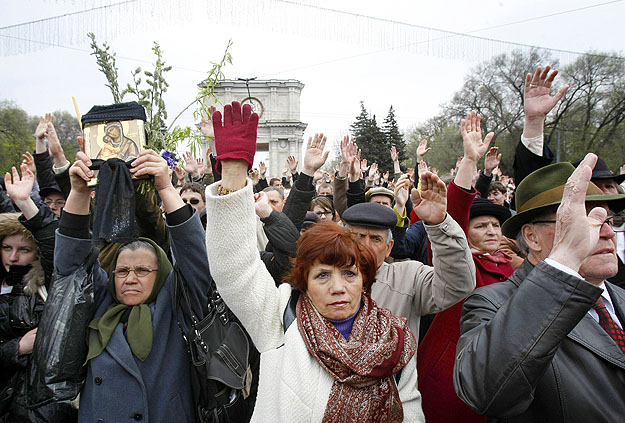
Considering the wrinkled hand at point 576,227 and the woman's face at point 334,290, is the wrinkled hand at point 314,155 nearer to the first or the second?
the woman's face at point 334,290

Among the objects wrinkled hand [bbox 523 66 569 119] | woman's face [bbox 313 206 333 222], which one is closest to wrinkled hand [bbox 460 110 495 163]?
wrinkled hand [bbox 523 66 569 119]

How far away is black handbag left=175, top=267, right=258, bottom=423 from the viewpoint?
8.04ft

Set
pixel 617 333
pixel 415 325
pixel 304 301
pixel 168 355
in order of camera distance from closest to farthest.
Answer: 1. pixel 617 333
2. pixel 304 301
3. pixel 168 355
4. pixel 415 325

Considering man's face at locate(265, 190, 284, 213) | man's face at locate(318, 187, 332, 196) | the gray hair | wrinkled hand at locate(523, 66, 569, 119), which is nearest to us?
the gray hair

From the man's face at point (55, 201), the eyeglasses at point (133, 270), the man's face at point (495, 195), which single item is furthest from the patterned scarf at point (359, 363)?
the man's face at point (495, 195)

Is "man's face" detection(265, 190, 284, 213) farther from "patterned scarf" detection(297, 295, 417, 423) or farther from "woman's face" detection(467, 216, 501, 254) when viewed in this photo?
"patterned scarf" detection(297, 295, 417, 423)

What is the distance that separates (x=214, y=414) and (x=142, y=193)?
1346mm

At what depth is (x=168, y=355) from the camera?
8.48 feet

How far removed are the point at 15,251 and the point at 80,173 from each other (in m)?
1.27

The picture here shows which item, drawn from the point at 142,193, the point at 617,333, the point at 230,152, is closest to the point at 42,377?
the point at 142,193

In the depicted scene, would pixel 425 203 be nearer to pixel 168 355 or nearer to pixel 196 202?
pixel 168 355

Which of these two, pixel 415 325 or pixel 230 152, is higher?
pixel 230 152

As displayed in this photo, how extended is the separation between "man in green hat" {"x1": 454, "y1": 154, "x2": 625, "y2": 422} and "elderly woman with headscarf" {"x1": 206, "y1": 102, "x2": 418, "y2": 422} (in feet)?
1.29

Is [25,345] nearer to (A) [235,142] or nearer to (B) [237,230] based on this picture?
(B) [237,230]
